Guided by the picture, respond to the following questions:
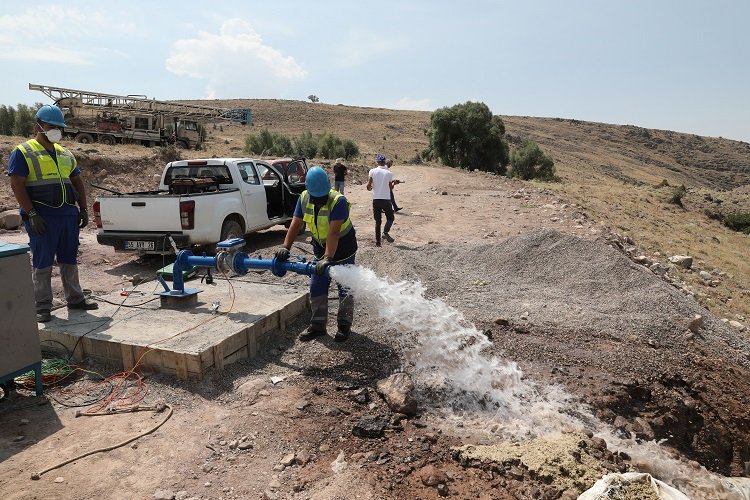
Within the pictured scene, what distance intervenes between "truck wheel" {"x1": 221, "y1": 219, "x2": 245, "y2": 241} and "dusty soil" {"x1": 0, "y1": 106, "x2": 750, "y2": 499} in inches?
71.9

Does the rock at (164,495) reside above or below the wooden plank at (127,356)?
below

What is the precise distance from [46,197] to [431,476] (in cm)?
437

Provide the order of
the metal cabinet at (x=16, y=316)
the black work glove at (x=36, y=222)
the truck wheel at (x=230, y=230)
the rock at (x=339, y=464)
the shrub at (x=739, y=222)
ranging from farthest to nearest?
the shrub at (x=739, y=222) < the truck wheel at (x=230, y=230) < the black work glove at (x=36, y=222) < the metal cabinet at (x=16, y=316) < the rock at (x=339, y=464)

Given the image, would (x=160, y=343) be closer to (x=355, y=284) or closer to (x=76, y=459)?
(x=76, y=459)

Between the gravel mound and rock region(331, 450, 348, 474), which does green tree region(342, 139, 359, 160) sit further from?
rock region(331, 450, 348, 474)

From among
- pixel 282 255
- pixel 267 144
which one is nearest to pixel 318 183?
pixel 282 255

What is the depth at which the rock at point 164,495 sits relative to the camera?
309cm

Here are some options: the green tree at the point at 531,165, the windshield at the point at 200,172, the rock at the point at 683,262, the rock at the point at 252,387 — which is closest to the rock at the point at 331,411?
the rock at the point at 252,387

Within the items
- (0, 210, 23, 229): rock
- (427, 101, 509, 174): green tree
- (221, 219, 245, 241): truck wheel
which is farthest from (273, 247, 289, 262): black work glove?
(427, 101, 509, 174): green tree

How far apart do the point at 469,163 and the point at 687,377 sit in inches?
1238

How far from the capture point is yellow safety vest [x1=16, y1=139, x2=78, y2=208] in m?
5.01

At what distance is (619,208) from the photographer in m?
18.3

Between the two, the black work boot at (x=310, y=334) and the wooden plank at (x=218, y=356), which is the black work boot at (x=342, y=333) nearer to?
the black work boot at (x=310, y=334)

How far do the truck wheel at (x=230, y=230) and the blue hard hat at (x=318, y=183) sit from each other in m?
3.74
